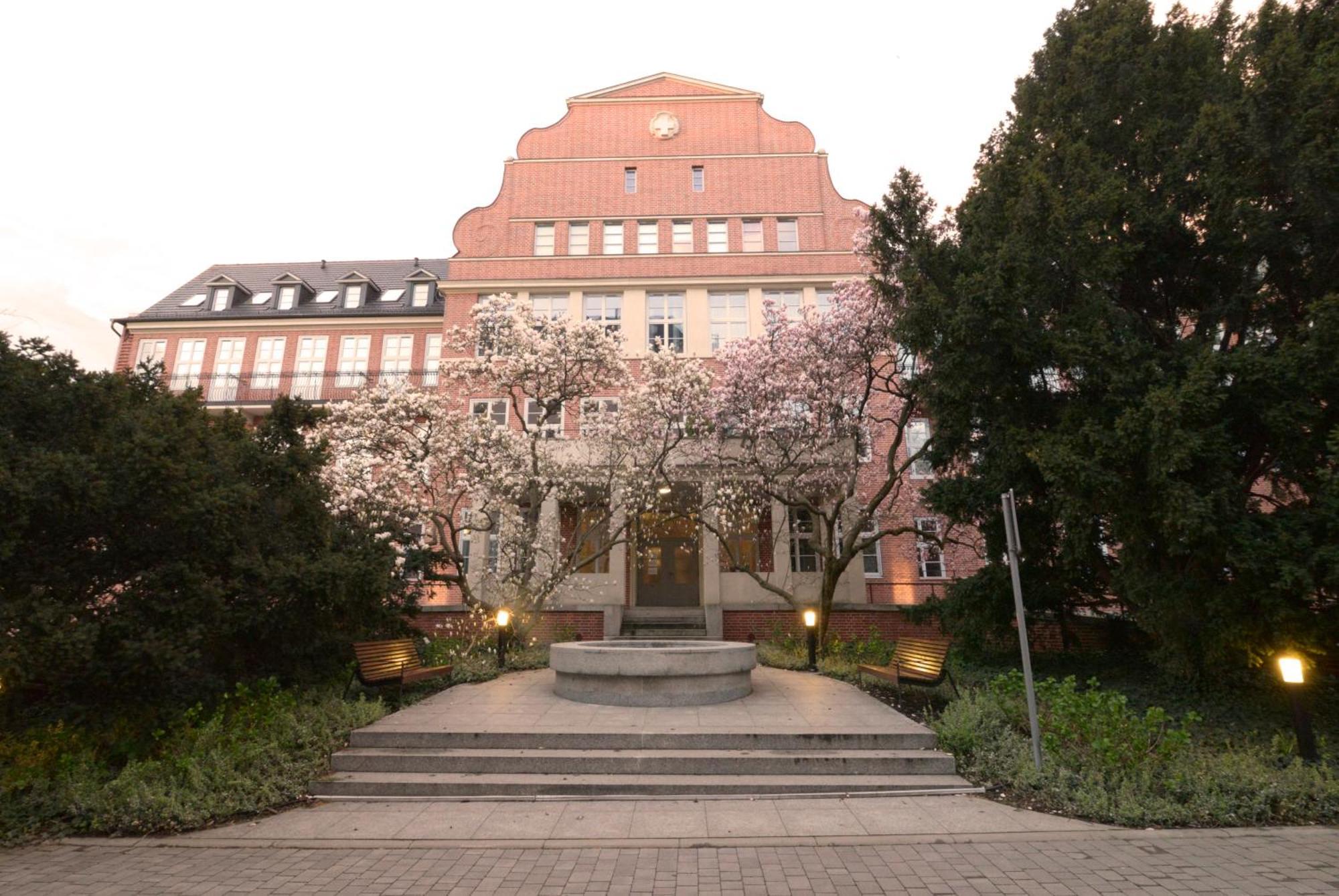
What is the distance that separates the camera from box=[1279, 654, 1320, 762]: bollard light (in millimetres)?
6336

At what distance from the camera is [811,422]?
15.0 metres

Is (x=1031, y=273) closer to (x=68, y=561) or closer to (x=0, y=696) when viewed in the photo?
(x=68, y=561)

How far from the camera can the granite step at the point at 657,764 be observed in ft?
21.7

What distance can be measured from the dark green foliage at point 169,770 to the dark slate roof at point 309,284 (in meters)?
21.4

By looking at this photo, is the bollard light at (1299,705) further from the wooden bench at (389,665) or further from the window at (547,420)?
the window at (547,420)

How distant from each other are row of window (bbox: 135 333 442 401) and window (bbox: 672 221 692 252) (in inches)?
392

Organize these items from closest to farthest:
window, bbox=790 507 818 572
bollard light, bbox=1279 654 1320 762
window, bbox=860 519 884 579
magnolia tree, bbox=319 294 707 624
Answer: bollard light, bbox=1279 654 1320 762
magnolia tree, bbox=319 294 707 624
window, bbox=790 507 818 572
window, bbox=860 519 884 579

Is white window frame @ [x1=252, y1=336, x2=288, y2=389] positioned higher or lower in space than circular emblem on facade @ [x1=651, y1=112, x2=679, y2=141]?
lower

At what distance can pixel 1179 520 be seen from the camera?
7.05 m

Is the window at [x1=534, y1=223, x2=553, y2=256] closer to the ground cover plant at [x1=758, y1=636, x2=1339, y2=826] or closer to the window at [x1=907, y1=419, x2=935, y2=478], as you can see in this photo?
the window at [x1=907, y1=419, x2=935, y2=478]

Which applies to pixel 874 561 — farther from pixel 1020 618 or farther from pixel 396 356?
pixel 396 356

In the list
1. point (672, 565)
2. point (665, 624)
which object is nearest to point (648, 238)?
point (672, 565)

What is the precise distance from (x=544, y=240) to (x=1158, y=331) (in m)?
18.7

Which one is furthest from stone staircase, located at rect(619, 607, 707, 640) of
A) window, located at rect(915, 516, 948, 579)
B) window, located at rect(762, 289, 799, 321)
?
window, located at rect(762, 289, 799, 321)
